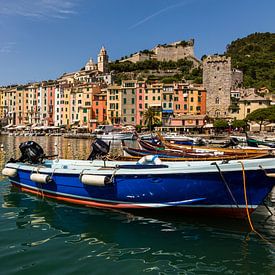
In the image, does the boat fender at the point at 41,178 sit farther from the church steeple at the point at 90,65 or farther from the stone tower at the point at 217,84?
the church steeple at the point at 90,65

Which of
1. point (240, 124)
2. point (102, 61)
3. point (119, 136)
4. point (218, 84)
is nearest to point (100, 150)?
point (119, 136)

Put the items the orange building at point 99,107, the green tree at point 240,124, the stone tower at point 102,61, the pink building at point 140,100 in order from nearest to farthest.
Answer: the green tree at point 240,124, the pink building at point 140,100, the orange building at point 99,107, the stone tower at point 102,61

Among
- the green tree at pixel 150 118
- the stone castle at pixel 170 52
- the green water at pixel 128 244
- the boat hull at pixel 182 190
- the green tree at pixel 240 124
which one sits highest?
the stone castle at pixel 170 52

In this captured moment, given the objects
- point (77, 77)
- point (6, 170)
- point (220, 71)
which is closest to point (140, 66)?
point (77, 77)

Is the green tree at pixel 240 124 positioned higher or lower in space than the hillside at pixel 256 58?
lower

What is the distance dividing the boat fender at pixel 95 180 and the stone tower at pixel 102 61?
12133 cm

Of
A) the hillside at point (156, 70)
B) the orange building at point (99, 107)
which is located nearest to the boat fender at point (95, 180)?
the orange building at point (99, 107)

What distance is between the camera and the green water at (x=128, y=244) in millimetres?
7715

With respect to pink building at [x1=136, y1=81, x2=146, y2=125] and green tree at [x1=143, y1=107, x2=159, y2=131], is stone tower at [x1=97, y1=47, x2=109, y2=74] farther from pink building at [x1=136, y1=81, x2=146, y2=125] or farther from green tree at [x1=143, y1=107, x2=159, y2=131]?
green tree at [x1=143, y1=107, x2=159, y2=131]

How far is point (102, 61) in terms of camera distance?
13012cm

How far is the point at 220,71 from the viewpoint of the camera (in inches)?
3474

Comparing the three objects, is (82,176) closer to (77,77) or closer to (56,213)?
(56,213)

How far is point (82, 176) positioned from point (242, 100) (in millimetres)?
74564

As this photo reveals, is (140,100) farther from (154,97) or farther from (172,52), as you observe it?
(172,52)
